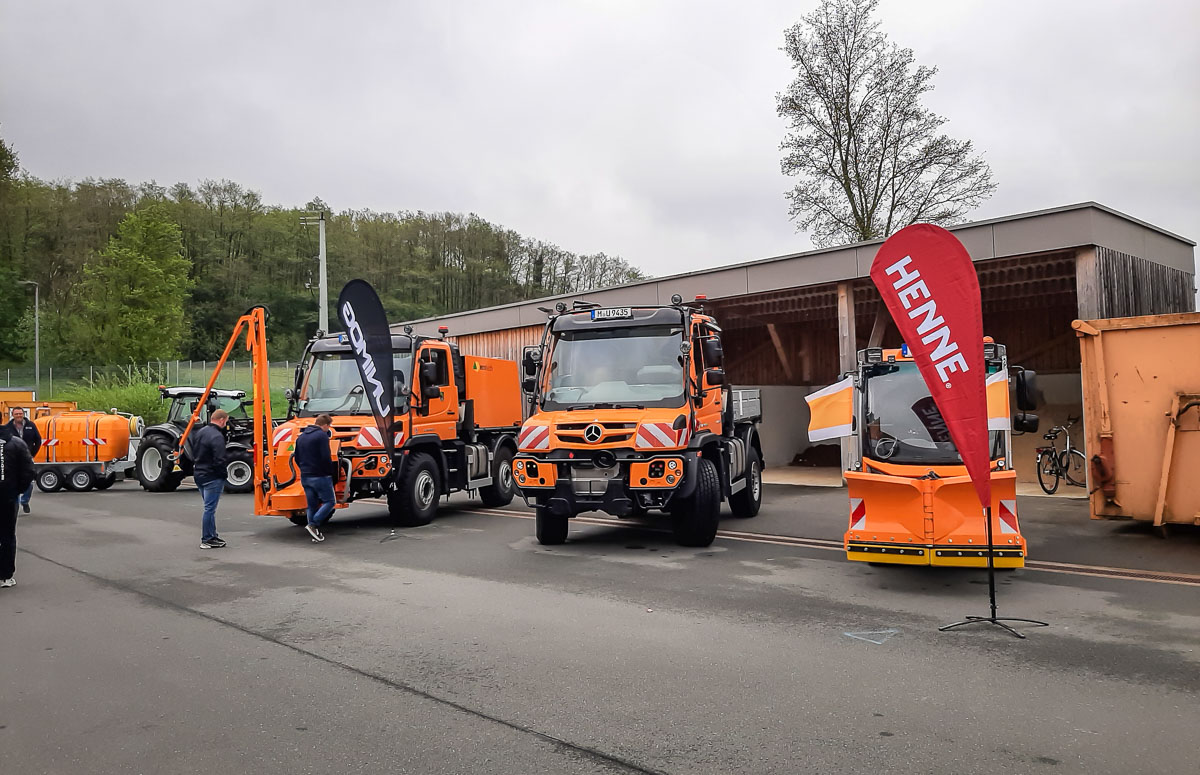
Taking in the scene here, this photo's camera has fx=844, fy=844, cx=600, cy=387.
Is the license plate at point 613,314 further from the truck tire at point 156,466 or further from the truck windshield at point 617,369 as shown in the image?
the truck tire at point 156,466

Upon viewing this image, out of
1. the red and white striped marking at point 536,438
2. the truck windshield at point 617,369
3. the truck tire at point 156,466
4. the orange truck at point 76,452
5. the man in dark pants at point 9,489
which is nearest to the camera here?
the man in dark pants at point 9,489

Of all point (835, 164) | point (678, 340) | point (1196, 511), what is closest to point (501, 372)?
point (678, 340)

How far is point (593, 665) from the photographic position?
5379 mm

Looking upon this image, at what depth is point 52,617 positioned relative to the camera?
6.88 metres

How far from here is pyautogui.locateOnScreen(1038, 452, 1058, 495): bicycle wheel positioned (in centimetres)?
1441

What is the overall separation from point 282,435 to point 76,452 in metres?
11.7

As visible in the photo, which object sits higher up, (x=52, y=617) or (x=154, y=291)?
(x=154, y=291)

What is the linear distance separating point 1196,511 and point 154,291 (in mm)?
51070

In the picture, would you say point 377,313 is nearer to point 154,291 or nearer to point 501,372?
point 501,372

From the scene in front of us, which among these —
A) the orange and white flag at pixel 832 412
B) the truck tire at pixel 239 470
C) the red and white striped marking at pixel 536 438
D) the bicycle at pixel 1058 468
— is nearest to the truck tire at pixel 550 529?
the red and white striped marking at pixel 536 438

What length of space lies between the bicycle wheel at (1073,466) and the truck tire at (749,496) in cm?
590

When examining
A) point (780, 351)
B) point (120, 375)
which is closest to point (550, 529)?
point (780, 351)

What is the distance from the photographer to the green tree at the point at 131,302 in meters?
47.0

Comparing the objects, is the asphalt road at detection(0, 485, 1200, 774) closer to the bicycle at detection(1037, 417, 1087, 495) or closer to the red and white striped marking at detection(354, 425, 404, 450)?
the red and white striped marking at detection(354, 425, 404, 450)
